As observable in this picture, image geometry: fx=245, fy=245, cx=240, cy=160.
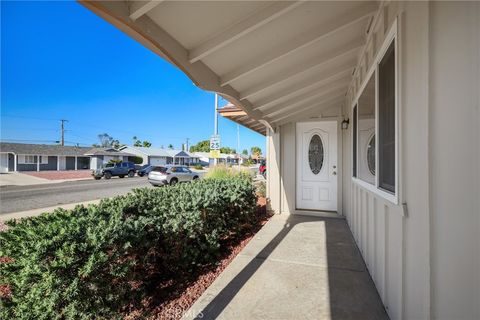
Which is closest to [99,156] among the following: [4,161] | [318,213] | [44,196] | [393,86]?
[4,161]

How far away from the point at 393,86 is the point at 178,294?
324 centimetres

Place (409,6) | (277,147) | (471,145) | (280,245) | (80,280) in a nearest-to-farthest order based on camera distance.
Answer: (471,145) < (409,6) < (80,280) < (280,245) < (277,147)

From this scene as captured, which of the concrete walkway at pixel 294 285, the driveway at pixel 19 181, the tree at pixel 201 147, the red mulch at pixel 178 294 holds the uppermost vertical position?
the tree at pixel 201 147

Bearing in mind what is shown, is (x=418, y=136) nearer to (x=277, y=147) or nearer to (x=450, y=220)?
(x=450, y=220)

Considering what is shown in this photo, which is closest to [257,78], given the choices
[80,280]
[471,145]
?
[471,145]

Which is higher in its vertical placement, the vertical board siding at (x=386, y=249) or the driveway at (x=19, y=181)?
the vertical board siding at (x=386, y=249)

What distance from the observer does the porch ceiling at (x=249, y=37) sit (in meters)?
1.86

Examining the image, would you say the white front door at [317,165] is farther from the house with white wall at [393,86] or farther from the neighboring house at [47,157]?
the neighboring house at [47,157]

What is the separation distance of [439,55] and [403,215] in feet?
3.80

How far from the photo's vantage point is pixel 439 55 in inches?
56.8

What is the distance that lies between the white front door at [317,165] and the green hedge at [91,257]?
4.12m

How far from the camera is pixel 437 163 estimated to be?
57.2 inches

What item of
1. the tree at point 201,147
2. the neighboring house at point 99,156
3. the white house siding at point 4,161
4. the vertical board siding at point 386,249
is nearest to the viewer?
the vertical board siding at point 386,249

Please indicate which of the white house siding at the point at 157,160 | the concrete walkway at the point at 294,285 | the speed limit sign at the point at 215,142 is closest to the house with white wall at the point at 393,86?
the concrete walkway at the point at 294,285
